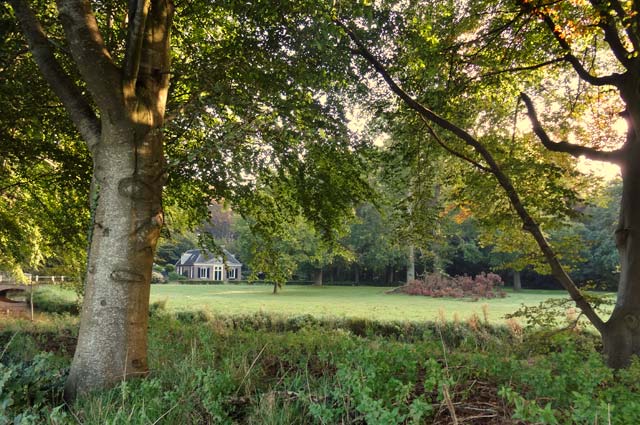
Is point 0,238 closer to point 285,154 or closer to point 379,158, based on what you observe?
point 285,154

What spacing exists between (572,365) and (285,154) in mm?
4038

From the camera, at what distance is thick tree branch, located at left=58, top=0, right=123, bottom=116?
13.0ft

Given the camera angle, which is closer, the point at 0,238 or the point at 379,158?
the point at 379,158

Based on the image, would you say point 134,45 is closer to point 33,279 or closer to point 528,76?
point 528,76

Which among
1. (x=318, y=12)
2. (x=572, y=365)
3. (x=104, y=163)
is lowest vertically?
(x=572, y=365)

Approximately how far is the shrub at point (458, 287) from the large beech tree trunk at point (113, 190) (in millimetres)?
32970

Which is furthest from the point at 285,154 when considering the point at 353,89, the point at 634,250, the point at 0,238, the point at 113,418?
the point at 0,238

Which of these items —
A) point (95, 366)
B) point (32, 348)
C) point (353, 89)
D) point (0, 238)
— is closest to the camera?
point (95, 366)

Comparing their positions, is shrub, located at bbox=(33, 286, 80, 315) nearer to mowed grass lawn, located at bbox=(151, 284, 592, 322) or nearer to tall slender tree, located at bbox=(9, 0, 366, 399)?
mowed grass lawn, located at bbox=(151, 284, 592, 322)

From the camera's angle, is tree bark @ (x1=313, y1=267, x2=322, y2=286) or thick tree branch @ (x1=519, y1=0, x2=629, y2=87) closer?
thick tree branch @ (x1=519, y1=0, x2=629, y2=87)

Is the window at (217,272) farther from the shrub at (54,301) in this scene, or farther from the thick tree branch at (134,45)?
the thick tree branch at (134,45)

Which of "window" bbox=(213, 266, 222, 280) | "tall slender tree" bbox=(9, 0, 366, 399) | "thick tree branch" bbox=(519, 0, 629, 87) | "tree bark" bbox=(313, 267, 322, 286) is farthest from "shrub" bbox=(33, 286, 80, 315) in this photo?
"window" bbox=(213, 266, 222, 280)

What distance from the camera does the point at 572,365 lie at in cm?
315

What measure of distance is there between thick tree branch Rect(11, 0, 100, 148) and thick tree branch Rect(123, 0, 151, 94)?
0.58 m
